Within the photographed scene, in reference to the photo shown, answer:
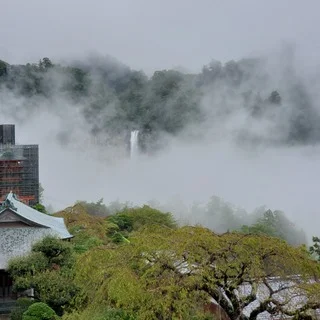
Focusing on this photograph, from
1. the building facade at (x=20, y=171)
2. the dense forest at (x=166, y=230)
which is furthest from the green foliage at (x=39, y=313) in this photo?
the building facade at (x=20, y=171)

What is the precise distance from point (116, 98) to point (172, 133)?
40.8 ft

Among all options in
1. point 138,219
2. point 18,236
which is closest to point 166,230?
point 18,236

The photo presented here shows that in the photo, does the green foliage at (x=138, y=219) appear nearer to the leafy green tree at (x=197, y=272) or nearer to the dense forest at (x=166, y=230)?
the dense forest at (x=166, y=230)

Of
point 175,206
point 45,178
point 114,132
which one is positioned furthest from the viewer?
point 114,132

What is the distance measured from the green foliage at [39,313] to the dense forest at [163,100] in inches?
3000

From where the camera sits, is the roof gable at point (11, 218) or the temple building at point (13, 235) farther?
the roof gable at point (11, 218)

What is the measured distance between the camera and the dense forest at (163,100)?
90.4 m

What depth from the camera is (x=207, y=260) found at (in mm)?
10320

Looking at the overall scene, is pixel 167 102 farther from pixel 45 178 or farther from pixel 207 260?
pixel 207 260

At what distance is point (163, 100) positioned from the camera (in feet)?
310

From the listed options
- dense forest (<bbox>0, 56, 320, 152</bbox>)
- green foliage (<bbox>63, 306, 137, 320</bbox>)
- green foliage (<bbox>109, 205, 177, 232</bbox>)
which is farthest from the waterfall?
green foliage (<bbox>63, 306, 137, 320</bbox>)

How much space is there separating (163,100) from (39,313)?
8212 centimetres

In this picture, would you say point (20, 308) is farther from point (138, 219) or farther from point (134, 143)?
point (134, 143)

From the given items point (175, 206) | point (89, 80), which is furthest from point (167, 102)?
point (175, 206)
